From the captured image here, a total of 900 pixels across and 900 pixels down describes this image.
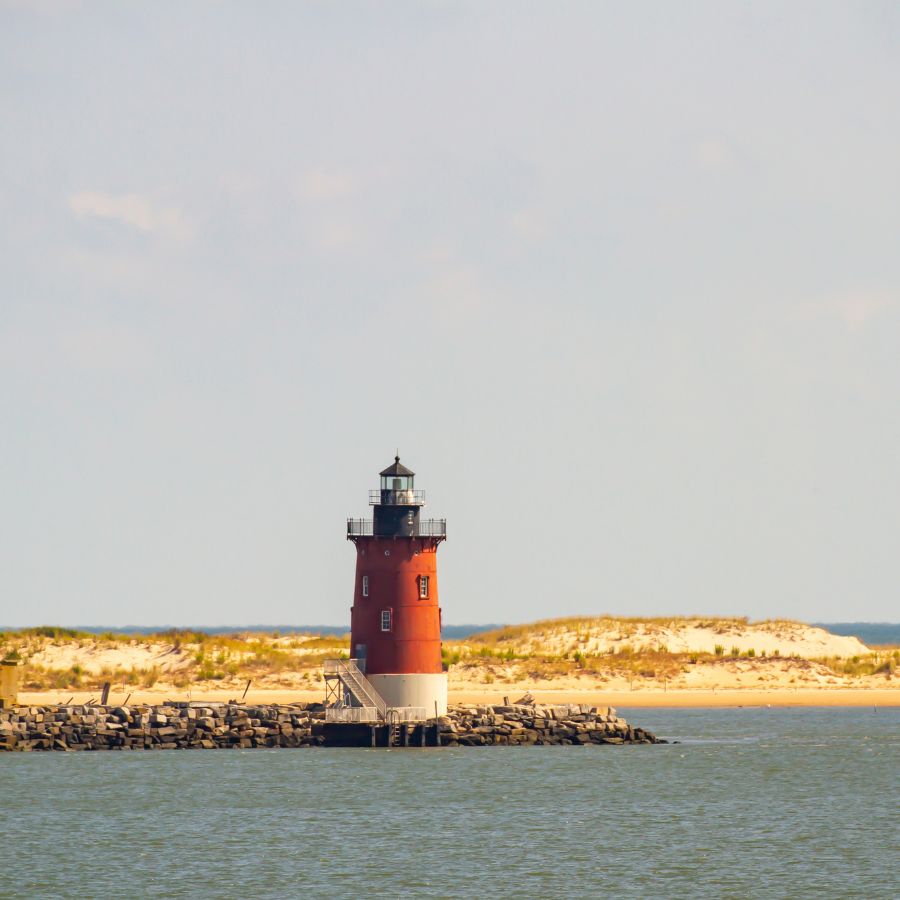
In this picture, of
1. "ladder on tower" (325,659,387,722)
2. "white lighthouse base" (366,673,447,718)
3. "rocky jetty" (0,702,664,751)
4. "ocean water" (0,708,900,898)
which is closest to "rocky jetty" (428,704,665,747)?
"rocky jetty" (0,702,664,751)

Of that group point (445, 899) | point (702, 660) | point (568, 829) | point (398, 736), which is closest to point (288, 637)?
point (702, 660)

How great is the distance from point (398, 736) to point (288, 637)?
1696 inches

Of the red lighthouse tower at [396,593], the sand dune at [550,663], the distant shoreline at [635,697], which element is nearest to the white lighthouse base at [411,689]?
the red lighthouse tower at [396,593]

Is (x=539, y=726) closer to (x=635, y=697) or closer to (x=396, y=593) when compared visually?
(x=396, y=593)

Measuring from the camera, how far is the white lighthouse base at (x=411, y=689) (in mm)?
67438

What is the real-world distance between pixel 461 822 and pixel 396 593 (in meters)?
11.0

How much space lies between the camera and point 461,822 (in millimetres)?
57562

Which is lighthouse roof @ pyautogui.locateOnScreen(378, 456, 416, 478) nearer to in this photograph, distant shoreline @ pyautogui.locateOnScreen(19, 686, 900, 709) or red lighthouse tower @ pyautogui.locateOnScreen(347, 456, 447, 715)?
red lighthouse tower @ pyautogui.locateOnScreen(347, 456, 447, 715)

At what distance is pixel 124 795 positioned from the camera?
63.2 m

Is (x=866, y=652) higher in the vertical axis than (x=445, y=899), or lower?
higher

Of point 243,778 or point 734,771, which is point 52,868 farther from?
point 734,771

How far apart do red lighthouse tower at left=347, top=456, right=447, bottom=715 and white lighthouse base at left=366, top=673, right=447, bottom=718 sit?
33 mm

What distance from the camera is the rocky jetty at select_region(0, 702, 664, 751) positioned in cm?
7112

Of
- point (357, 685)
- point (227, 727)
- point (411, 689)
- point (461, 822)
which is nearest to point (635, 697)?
point (227, 727)
